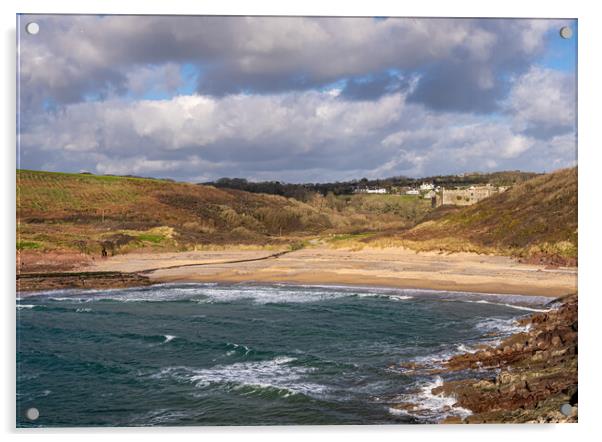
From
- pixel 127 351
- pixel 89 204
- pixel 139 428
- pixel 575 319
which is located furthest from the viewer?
pixel 89 204

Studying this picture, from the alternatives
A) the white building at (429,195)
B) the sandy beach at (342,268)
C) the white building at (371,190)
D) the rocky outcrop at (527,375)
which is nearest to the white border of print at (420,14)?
the rocky outcrop at (527,375)

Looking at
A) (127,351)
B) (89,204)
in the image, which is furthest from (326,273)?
(89,204)

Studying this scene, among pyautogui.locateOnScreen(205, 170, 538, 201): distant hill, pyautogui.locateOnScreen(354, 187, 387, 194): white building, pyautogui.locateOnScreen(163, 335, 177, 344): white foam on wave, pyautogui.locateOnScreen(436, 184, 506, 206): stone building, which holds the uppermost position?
pyautogui.locateOnScreen(205, 170, 538, 201): distant hill

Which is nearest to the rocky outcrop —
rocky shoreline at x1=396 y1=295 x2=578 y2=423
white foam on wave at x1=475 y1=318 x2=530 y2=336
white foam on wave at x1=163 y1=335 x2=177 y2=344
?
rocky shoreline at x1=396 y1=295 x2=578 y2=423

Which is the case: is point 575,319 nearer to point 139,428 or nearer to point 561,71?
point 561,71

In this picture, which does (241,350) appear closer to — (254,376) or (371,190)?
(254,376)

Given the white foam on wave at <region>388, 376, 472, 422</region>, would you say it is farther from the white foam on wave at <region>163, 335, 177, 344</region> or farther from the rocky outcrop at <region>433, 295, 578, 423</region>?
the white foam on wave at <region>163, 335, 177, 344</region>
